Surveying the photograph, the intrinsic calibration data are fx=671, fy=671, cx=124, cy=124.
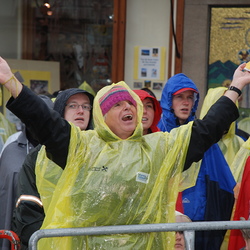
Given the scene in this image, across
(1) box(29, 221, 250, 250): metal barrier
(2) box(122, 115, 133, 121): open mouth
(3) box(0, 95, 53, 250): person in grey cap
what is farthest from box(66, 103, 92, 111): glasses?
(1) box(29, 221, 250, 250): metal barrier

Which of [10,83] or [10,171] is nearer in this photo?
[10,83]

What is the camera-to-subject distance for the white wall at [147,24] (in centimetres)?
757

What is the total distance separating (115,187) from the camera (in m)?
3.45

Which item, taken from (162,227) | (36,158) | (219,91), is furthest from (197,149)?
(219,91)

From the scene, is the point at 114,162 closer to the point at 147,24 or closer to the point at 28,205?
the point at 28,205

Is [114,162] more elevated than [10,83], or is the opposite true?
[10,83]

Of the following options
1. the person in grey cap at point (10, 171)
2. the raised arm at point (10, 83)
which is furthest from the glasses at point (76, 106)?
the raised arm at point (10, 83)

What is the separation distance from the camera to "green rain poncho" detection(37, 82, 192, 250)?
345 centimetres

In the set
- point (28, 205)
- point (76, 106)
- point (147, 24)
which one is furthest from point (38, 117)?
point (147, 24)

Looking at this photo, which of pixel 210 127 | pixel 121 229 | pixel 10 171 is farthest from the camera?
pixel 10 171

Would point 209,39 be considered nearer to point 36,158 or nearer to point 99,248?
point 36,158

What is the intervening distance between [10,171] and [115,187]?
1.74m

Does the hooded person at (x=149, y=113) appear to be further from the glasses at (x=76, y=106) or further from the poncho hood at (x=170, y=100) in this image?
the glasses at (x=76, y=106)

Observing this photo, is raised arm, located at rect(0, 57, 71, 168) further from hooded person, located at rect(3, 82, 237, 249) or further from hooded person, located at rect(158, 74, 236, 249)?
hooded person, located at rect(158, 74, 236, 249)
